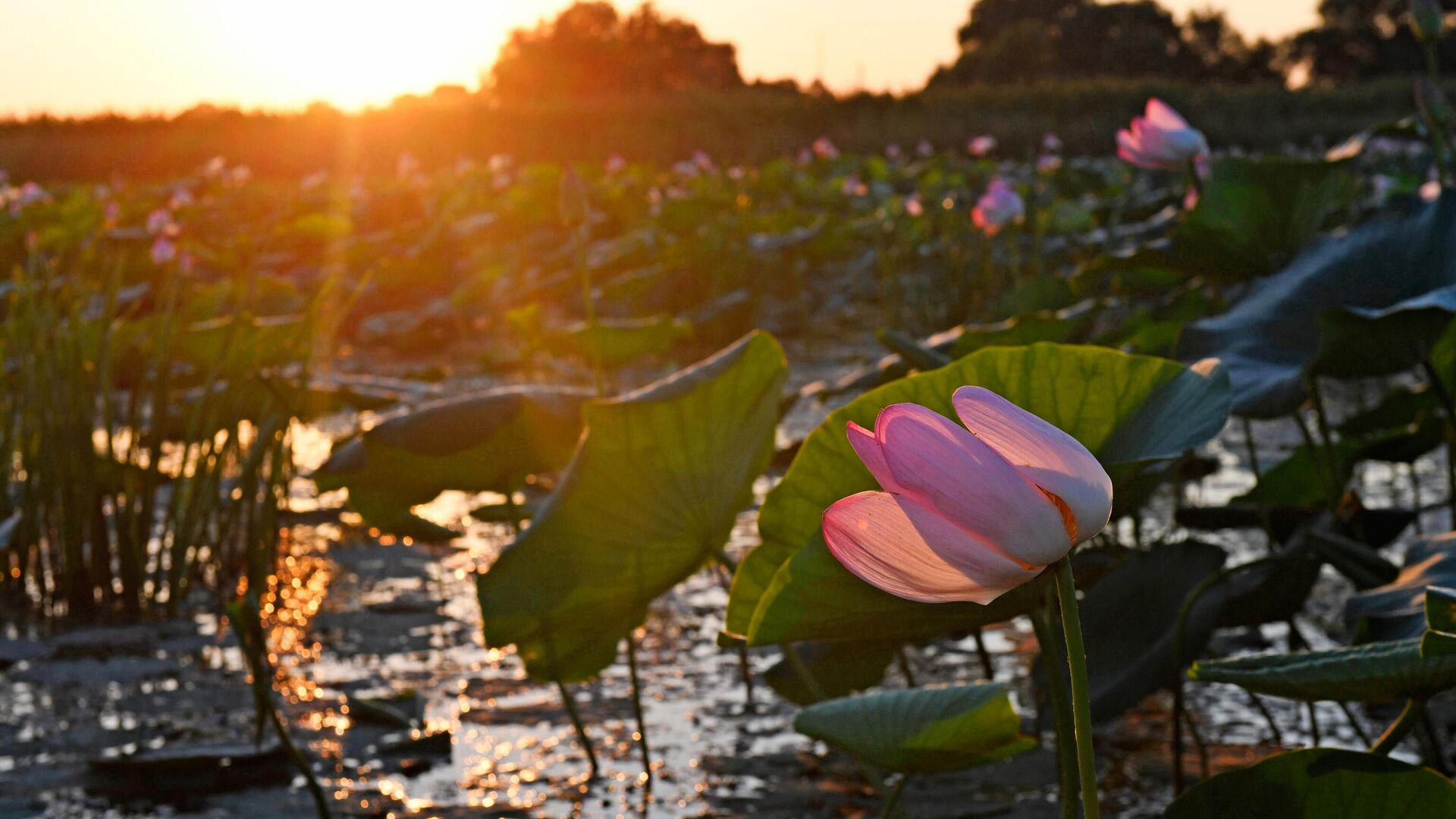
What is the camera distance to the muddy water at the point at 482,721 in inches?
51.1

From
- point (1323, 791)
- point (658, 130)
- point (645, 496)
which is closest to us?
point (1323, 791)

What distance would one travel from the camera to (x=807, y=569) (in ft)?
2.40

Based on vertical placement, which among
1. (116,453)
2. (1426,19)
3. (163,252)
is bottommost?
(116,453)

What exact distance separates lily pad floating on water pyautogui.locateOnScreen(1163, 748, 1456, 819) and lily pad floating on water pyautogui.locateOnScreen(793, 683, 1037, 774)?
14 centimetres

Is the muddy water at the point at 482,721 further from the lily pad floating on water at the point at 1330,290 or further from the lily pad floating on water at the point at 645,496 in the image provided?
the lily pad floating on water at the point at 1330,290

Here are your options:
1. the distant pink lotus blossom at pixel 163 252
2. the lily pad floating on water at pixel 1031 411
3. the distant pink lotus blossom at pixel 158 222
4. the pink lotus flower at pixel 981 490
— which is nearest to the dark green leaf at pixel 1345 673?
the lily pad floating on water at pixel 1031 411

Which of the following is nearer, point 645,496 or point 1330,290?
point 645,496

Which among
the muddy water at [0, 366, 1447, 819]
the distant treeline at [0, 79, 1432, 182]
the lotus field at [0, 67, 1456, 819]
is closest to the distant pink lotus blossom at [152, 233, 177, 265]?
the lotus field at [0, 67, 1456, 819]

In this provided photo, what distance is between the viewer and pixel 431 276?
16.5 ft

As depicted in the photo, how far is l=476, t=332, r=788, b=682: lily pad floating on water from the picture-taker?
39.4 inches

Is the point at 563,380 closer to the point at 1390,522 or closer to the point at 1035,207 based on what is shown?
the point at 1035,207

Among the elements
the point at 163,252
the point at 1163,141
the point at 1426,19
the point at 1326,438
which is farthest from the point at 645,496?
the point at 163,252

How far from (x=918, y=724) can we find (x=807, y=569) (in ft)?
0.59

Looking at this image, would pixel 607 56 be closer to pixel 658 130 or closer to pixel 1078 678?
pixel 658 130
